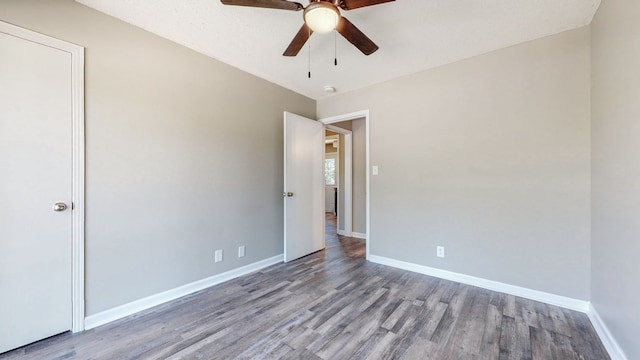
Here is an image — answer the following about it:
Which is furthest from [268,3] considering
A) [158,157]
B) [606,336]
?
[606,336]

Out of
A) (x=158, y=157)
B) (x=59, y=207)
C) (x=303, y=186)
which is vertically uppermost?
(x=158, y=157)

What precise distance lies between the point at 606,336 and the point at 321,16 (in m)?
2.88

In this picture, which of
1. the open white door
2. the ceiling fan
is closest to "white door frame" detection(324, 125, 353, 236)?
the open white door

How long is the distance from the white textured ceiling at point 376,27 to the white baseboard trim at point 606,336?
93.2 inches

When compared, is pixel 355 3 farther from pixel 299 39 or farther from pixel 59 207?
pixel 59 207

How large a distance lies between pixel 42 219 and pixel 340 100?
337 cm

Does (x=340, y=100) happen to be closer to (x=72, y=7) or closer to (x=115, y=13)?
(x=115, y=13)

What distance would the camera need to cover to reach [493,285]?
8.23 ft

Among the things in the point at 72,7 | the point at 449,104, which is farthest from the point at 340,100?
the point at 72,7

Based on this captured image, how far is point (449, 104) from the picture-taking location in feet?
9.11

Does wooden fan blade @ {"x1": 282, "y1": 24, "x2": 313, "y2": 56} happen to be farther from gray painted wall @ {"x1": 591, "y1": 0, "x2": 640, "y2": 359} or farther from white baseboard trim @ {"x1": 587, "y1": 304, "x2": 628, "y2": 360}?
white baseboard trim @ {"x1": 587, "y1": 304, "x2": 628, "y2": 360}

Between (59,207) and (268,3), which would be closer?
(268,3)

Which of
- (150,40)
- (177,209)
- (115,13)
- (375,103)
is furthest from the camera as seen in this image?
(375,103)

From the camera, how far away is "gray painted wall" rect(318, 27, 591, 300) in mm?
2146
